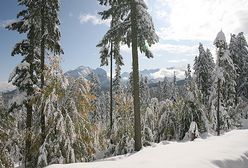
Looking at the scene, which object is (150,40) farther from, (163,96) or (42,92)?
(163,96)

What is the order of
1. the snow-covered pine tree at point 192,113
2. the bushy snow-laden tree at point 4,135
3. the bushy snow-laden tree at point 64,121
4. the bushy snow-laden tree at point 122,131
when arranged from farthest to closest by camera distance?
1. the snow-covered pine tree at point 192,113
2. the bushy snow-laden tree at point 122,131
3. the bushy snow-laden tree at point 4,135
4. the bushy snow-laden tree at point 64,121

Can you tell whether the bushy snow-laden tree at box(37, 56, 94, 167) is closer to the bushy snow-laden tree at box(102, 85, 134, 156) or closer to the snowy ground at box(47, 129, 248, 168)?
the bushy snow-laden tree at box(102, 85, 134, 156)

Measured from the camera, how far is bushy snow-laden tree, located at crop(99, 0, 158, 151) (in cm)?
1845

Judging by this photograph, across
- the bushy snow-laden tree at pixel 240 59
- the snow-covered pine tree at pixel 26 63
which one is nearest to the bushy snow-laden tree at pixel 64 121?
the snow-covered pine tree at pixel 26 63

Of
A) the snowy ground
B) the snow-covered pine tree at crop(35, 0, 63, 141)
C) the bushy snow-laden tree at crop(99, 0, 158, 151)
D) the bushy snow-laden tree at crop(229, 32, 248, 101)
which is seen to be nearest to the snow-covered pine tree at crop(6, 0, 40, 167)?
the snow-covered pine tree at crop(35, 0, 63, 141)

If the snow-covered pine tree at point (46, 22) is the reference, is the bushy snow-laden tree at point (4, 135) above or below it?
below

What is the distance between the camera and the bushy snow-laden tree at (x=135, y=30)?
18453 millimetres

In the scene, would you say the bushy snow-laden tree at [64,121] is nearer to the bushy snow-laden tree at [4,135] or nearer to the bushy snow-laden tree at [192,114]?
the bushy snow-laden tree at [4,135]

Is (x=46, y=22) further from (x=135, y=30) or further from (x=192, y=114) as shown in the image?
(x=192, y=114)

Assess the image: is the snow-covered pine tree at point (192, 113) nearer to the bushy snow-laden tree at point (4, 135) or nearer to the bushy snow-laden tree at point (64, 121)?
the bushy snow-laden tree at point (64, 121)

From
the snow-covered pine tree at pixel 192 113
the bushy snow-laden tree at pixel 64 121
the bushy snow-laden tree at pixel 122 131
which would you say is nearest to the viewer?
the bushy snow-laden tree at pixel 64 121

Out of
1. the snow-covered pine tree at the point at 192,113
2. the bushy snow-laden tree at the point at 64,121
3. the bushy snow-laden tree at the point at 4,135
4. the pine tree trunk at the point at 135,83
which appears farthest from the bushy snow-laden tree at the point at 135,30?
the snow-covered pine tree at the point at 192,113

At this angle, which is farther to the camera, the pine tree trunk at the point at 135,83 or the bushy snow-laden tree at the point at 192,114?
the bushy snow-laden tree at the point at 192,114

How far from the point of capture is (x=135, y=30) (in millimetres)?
18859
